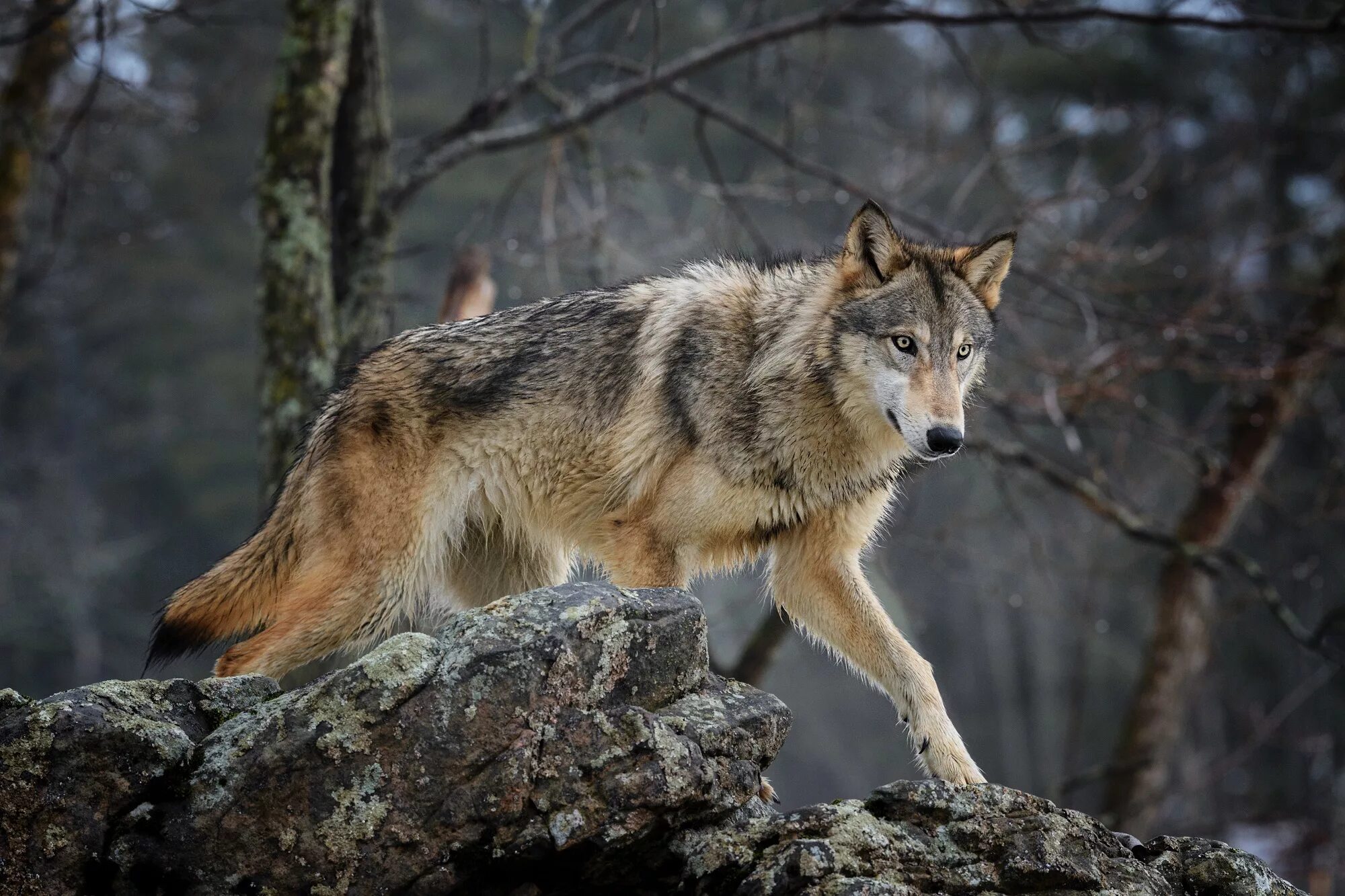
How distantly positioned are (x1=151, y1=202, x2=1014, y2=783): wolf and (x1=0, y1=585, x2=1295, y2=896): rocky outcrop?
129 cm

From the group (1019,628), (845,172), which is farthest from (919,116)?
(1019,628)

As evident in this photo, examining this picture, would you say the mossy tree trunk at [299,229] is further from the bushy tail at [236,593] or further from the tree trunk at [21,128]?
the tree trunk at [21,128]

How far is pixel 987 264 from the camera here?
205 inches

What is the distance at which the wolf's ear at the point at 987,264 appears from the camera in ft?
16.8

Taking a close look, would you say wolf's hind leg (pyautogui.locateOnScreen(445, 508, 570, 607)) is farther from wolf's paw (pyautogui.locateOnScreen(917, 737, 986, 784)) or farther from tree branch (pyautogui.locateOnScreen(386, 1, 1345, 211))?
tree branch (pyautogui.locateOnScreen(386, 1, 1345, 211))

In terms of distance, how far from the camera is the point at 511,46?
24438 millimetres

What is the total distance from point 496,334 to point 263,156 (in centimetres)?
274

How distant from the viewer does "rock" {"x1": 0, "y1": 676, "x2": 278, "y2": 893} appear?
300cm

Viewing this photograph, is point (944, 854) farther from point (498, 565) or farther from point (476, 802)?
point (498, 565)

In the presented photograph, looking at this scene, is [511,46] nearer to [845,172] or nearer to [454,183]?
[454,183]

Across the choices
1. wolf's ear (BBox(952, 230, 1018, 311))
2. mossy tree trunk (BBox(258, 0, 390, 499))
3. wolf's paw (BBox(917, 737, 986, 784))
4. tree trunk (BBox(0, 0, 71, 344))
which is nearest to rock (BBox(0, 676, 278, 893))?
wolf's paw (BBox(917, 737, 986, 784))

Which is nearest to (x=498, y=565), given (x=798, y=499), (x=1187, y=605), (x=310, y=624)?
(x=310, y=624)

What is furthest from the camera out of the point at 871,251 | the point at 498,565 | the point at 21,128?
the point at 21,128

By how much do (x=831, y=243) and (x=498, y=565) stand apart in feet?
8.32
